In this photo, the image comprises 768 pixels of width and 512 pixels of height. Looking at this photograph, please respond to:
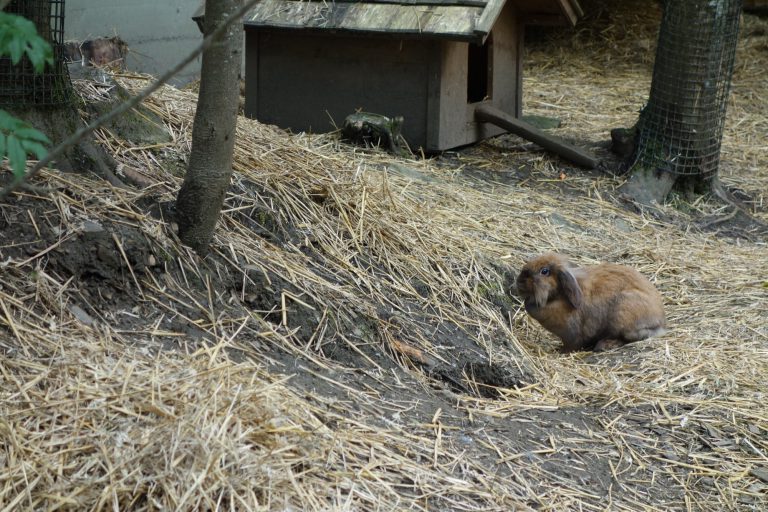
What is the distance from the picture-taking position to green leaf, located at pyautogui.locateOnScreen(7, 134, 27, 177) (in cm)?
223

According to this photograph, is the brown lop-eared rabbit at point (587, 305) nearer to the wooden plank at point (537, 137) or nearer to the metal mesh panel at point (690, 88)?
the metal mesh panel at point (690, 88)

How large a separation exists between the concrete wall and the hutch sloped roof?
1.61 metres

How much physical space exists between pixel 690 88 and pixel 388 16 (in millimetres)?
2660

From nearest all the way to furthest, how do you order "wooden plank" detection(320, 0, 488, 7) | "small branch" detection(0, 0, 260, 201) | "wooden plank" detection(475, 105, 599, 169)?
"small branch" detection(0, 0, 260, 201), "wooden plank" detection(320, 0, 488, 7), "wooden plank" detection(475, 105, 599, 169)

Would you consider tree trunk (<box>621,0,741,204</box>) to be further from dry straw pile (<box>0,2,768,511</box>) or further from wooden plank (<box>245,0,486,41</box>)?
wooden plank (<box>245,0,486,41</box>)

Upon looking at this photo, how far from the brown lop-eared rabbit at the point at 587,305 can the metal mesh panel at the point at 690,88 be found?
2946mm

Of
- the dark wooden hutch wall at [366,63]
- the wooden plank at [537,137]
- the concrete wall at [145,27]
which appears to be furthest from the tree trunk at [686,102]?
the concrete wall at [145,27]

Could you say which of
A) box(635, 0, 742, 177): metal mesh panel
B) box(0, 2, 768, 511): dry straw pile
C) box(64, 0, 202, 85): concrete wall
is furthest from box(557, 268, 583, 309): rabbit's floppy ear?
box(64, 0, 202, 85): concrete wall

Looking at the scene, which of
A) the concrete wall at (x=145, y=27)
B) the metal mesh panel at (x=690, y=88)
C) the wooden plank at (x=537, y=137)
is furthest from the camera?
the concrete wall at (x=145, y=27)

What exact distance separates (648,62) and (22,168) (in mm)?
11707

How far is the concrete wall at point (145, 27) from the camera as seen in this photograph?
31.8 ft

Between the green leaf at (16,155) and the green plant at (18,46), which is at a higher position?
the green plant at (18,46)

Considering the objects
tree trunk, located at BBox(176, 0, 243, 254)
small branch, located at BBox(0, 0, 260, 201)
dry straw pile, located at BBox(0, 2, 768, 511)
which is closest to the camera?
small branch, located at BBox(0, 0, 260, 201)

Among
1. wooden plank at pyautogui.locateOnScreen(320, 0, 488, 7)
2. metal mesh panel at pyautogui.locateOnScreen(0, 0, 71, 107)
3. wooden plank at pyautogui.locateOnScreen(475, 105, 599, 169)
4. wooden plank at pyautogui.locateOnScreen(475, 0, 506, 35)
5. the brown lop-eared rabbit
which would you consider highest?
wooden plank at pyautogui.locateOnScreen(320, 0, 488, 7)
